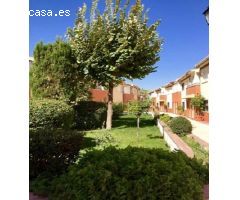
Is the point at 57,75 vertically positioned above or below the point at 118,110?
above

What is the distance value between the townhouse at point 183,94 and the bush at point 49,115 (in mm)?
2230

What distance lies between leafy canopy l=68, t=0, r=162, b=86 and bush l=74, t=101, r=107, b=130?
3.12 feet

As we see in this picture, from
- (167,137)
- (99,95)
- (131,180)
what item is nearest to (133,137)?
(167,137)

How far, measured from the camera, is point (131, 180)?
2.77 m

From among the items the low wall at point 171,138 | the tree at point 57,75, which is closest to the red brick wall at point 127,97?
the tree at point 57,75

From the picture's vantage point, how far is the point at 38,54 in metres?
8.95

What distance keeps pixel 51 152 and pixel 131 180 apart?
1.30 metres

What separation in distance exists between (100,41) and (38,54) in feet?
5.69

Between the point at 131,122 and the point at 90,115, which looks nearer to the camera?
the point at 131,122

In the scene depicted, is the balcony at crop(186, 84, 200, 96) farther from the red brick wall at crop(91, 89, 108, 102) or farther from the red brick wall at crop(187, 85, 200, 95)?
the red brick wall at crop(91, 89, 108, 102)

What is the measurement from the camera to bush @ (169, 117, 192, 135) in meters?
6.85

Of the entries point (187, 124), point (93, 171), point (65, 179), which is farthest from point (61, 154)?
point (187, 124)

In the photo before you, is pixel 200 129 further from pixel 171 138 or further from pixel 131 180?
pixel 131 180

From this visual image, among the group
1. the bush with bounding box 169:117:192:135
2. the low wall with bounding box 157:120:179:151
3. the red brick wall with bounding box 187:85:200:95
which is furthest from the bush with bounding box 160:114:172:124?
the red brick wall with bounding box 187:85:200:95
